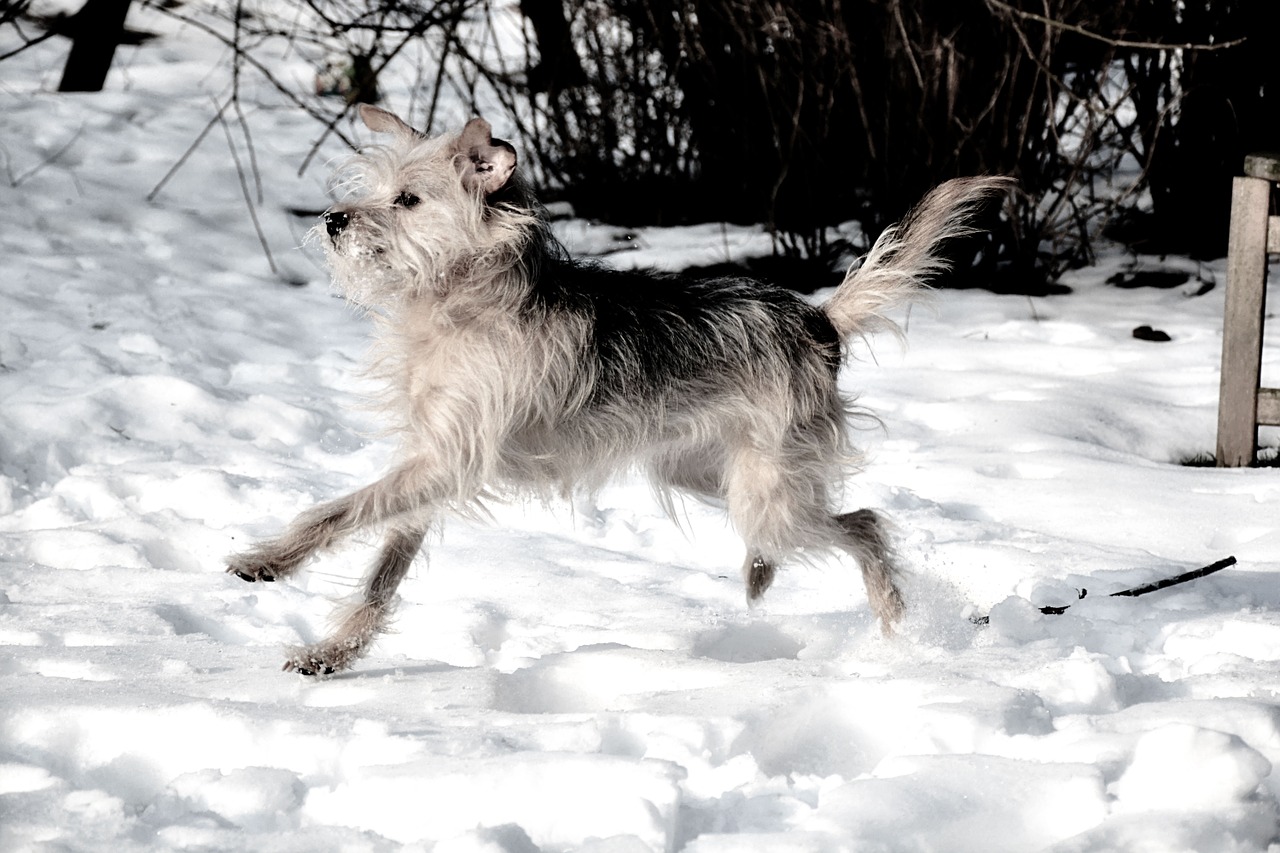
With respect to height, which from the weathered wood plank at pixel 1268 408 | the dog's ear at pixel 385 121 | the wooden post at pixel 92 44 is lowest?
the weathered wood plank at pixel 1268 408

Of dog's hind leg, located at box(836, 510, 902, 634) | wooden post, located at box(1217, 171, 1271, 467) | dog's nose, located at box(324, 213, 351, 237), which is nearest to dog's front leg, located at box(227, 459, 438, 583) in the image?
dog's nose, located at box(324, 213, 351, 237)

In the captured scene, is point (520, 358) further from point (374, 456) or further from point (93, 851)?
point (374, 456)

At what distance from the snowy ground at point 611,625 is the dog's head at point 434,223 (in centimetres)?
99

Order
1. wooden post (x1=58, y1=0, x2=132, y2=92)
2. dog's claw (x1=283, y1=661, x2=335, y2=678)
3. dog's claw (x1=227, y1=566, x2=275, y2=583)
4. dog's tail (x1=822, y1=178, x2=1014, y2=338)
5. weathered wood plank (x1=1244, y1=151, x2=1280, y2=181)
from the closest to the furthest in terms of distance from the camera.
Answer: dog's claw (x1=227, y1=566, x2=275, y2=583) → dog's claw (x1=283, y1=661, x2=335, y2=678) → dog's tail (x1=822, y1=178, x2=1014, y2=338) → weathered wood plank (x1=1244, y1=151, x2=1280, y2=181) → wooden post (x1=58, y1=0, x2=132, y2=92)

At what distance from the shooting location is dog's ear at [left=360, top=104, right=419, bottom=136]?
3.60 m

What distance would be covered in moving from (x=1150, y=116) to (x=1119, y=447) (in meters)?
2.96

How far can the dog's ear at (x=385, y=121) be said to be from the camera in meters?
3.60

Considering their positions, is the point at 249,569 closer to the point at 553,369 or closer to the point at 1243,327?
the point at 553,369

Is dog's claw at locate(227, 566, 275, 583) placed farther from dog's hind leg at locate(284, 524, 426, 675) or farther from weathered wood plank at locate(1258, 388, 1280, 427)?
weathered wood plank at locate(1258, 388, 1280, 427)

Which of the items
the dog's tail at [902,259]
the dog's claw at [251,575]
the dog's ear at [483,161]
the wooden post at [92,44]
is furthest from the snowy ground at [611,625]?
the wooden post at [92,44]

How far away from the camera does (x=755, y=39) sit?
7250 millimetres

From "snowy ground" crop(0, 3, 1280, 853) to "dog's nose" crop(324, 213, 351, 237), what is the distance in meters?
1.12

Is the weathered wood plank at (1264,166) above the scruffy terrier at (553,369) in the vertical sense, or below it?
above

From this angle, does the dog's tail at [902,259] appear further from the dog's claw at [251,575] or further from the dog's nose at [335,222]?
the dog's claw at [251,575]
